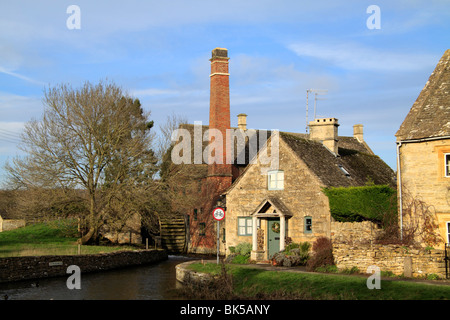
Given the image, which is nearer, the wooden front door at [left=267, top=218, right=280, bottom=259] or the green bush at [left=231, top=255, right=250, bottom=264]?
the green bush at [left=231, top=255, right=250, bottom=264]

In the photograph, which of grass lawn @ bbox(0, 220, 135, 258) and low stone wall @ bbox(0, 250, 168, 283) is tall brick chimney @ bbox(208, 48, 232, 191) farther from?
low stone wall @ bbox(0, 250, 168, 283)

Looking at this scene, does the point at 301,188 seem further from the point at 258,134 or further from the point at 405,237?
the point at 258,134

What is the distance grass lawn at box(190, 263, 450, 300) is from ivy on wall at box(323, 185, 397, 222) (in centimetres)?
588

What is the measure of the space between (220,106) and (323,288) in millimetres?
23223

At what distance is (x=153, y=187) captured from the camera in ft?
114

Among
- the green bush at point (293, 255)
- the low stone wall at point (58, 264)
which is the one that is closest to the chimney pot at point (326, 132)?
the green bush at point (293, 255)

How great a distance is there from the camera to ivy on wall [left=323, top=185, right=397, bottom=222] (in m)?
23.7

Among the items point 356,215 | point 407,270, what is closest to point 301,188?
point 356,215

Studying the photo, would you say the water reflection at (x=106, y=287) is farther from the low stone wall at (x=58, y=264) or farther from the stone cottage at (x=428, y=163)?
the stone cottage at (x=428, y=163)

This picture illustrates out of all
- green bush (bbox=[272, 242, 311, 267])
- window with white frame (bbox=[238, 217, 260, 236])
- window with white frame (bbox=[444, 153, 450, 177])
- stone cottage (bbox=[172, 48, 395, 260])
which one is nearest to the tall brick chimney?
stone cottage (bbox=[172, 48, 395, 260])

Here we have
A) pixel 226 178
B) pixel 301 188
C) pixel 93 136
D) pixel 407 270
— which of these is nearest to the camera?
pixel 407 270

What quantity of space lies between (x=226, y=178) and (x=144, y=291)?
19.5 m

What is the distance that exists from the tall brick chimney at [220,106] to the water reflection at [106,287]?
485 inches

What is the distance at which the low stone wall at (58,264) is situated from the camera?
2301 cm
